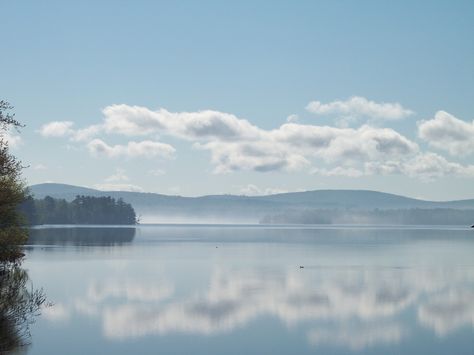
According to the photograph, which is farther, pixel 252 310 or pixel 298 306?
pixel 298 306

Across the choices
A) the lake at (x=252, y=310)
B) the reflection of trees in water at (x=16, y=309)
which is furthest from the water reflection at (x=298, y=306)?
Answer: the reflection of trees in water at (x=16, y=309)

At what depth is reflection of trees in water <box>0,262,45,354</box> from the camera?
119 feet

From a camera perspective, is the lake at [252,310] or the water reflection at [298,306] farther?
the water reflection at [298,306]

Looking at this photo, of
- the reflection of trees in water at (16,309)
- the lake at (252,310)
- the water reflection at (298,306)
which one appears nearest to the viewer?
the reflection of trees in water at (16,309)

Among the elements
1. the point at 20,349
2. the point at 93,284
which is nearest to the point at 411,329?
the point at 20,349

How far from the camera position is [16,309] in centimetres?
4366

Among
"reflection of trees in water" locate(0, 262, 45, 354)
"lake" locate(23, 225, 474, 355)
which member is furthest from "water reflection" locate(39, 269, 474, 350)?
"reflection of trees in water" locate(0, 262, 45, 354)

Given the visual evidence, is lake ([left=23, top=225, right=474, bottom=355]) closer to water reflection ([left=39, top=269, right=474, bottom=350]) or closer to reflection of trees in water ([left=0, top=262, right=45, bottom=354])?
water reflection ([left=39, top=269, right=474, bottom=350])

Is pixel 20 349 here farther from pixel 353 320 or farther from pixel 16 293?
pixel 353 320

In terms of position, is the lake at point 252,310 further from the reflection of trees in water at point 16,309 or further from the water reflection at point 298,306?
the reflection of trees in water at point 16,309

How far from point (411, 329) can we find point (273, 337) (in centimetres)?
954

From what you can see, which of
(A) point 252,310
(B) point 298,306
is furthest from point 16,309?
(B) point 298,306

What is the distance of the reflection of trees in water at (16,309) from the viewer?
1423 inches

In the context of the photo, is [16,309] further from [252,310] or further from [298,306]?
[298,306]
